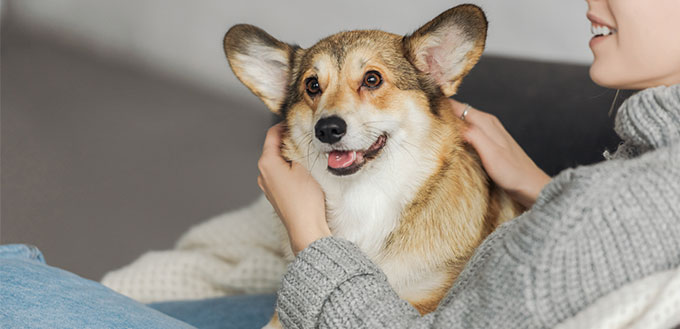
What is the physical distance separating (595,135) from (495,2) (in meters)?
A: 1.01

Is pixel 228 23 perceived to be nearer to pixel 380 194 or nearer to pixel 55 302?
pixel 380 194

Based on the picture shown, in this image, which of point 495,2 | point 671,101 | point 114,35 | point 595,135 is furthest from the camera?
point 114,35

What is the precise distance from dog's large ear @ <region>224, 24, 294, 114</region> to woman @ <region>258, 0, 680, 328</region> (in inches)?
27.4

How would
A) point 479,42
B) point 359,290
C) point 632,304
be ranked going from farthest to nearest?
point 479,42 < point 359,290 < point 632,304

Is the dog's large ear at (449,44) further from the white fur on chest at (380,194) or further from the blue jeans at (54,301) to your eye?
the blue jeans at (54,301)

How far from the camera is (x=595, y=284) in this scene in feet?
2.81

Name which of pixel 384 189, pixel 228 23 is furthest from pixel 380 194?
pixel 228 23

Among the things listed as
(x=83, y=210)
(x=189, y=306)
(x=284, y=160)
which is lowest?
(x=83, y=210)

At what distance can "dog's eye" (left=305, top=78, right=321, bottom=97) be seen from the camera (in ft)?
5.31

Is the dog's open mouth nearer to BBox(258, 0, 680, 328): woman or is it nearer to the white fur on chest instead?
the white fur on chest

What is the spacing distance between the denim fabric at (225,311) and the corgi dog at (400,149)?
0.36 meters

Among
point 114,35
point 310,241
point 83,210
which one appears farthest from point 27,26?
A: point 310,241

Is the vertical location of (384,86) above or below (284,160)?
above

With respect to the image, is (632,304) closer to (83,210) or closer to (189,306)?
(189,306)
